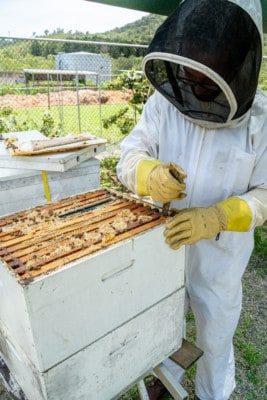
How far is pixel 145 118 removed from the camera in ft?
5.45

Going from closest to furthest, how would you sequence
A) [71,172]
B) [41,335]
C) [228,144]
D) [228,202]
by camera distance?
[41,335], [228,202], [228,144], [71,172]

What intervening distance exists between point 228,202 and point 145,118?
24.3 inches

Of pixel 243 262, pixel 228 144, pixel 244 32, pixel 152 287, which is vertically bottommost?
pixel 243 262

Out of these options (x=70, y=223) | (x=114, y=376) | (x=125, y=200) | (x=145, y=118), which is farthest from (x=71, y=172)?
(x=114, y=376)

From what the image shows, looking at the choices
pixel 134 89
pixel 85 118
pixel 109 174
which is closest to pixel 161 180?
pixel 109 174

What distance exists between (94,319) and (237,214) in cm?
66

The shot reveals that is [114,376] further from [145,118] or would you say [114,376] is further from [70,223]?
[145,118]

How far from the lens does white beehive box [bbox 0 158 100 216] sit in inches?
69.3

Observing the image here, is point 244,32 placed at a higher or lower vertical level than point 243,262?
higher

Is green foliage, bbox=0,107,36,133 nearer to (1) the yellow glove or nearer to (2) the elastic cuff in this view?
(2) the elastic cuff

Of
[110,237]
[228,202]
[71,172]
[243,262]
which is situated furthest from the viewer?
[71,172]

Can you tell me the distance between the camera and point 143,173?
1378 millimetres

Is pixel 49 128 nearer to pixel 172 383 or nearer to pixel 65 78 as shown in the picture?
pixel 172 383

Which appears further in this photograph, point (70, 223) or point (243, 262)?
point (243, 262)
